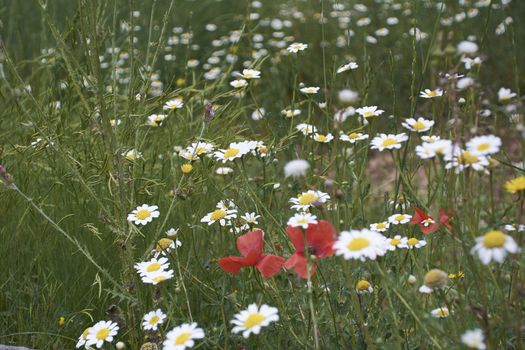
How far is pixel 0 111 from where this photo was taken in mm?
3057

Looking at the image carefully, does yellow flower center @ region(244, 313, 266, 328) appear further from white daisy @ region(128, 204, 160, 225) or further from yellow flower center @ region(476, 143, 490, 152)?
white daisy @ region(128, 204, 160, 225)

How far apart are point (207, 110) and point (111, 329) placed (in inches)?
22.6

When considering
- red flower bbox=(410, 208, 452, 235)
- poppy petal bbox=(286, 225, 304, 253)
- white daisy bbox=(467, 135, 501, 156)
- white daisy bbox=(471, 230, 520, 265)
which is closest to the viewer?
white daisy bbox=(471, 230, 520, 265)

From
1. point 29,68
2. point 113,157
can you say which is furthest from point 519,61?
point 113,157

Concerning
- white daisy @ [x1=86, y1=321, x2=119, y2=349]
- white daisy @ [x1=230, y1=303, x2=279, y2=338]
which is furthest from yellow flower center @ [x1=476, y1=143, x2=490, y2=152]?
white daisy @ [x1=86, y1=321, x2=119, y2=349]

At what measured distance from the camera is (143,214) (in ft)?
6.22

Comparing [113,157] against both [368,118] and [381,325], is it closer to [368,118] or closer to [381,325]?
[368,118]

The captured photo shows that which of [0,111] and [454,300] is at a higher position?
[0,111]

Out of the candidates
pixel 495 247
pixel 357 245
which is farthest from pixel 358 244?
pixel 495 247

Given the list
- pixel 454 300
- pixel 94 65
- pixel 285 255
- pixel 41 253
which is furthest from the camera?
pixel 41 253

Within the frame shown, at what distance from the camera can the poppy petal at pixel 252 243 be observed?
1.57 meters

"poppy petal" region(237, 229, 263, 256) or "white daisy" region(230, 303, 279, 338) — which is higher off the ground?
"poppy petal" region(237, 229, 263, 256)

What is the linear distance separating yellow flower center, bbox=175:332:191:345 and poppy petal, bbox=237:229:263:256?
25 cm

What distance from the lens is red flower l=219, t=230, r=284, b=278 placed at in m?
1.56
